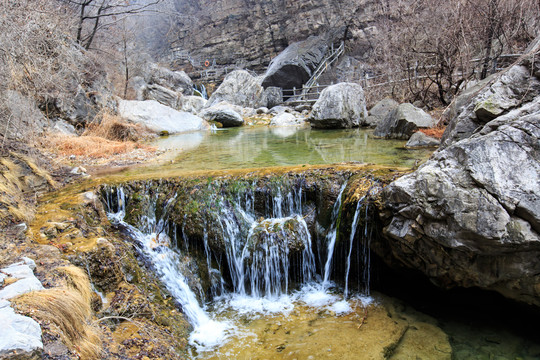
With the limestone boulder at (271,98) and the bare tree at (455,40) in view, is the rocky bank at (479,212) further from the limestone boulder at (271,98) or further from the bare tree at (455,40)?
the limestone boulder at (271,98)

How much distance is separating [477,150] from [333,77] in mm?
25225

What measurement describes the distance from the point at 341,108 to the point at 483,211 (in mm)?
10017

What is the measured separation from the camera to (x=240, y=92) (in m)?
23.0

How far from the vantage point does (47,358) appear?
177cm

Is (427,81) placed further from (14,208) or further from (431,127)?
(14,208)

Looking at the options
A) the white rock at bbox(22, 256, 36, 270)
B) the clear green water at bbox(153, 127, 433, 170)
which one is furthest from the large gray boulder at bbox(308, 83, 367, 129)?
the white rock at bbox(22, 256, 36, 270)

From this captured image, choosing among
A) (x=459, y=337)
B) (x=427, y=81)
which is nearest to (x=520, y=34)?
(x=427, y=81)

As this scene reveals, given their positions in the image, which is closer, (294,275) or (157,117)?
(294,275)

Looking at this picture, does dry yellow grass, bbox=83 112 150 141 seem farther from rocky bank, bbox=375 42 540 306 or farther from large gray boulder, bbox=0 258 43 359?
rocky bank, bbox=375 42 540 306

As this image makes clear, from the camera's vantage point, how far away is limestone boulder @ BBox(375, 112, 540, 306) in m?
2.95

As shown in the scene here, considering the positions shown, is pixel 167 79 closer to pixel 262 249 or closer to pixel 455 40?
pixel 455 40

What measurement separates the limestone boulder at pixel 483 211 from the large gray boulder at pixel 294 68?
22562 millimetres

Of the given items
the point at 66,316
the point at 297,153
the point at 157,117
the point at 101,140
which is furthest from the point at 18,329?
the point at 157,117

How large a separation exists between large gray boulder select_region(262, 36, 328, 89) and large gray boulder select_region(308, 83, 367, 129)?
1268cm
